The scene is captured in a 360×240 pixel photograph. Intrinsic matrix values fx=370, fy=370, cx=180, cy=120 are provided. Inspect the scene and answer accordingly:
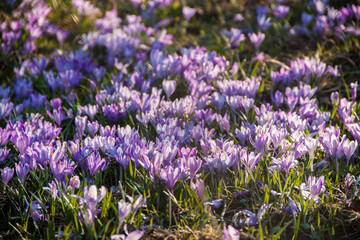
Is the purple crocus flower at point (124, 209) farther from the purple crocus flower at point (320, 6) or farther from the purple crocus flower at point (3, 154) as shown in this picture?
the purple crocus flower at point (320, 6)

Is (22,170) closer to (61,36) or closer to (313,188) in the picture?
(313,188)

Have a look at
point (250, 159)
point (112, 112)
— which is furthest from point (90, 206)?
point (112, 112)

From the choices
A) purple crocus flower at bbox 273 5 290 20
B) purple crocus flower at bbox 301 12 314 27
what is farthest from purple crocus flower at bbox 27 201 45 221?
purple crocus flower at bbox 273 5 290 20

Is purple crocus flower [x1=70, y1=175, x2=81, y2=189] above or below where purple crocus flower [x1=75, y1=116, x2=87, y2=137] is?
below

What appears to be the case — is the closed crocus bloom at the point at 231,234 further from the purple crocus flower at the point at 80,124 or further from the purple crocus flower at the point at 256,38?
the purple crocus flower at the point at 256,38

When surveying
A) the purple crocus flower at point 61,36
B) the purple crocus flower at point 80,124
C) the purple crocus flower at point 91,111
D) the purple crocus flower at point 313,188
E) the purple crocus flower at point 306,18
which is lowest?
the purple crocus flower at point 313,188

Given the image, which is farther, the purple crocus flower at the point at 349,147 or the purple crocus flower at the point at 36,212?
the purple crocus flower at the point at 349,147

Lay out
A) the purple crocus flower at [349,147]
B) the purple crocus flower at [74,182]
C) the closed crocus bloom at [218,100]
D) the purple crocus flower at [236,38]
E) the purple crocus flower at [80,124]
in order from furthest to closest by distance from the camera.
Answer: the purple crocus flower at [236,38] → the closed crocus bloom at [218,100] → the purple crocus flower at [80,124] → the purple crocus flower at [349,147] → the purple crocus flower at [74,182]

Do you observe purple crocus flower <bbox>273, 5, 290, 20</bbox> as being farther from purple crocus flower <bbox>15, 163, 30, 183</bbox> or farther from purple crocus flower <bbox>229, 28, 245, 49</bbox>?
purple crocus flower <bbox>15, 163, 30, 183</bbox>

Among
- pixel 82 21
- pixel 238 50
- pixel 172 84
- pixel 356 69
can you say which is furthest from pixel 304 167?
pixel 82 21

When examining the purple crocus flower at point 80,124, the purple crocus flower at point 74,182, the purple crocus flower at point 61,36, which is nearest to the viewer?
the purple crocus flower at point 74,182

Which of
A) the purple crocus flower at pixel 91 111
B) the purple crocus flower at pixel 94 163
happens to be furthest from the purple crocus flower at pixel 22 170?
the purple crocus flower at pixel 91 111

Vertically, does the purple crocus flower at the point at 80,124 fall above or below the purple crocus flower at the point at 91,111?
above
